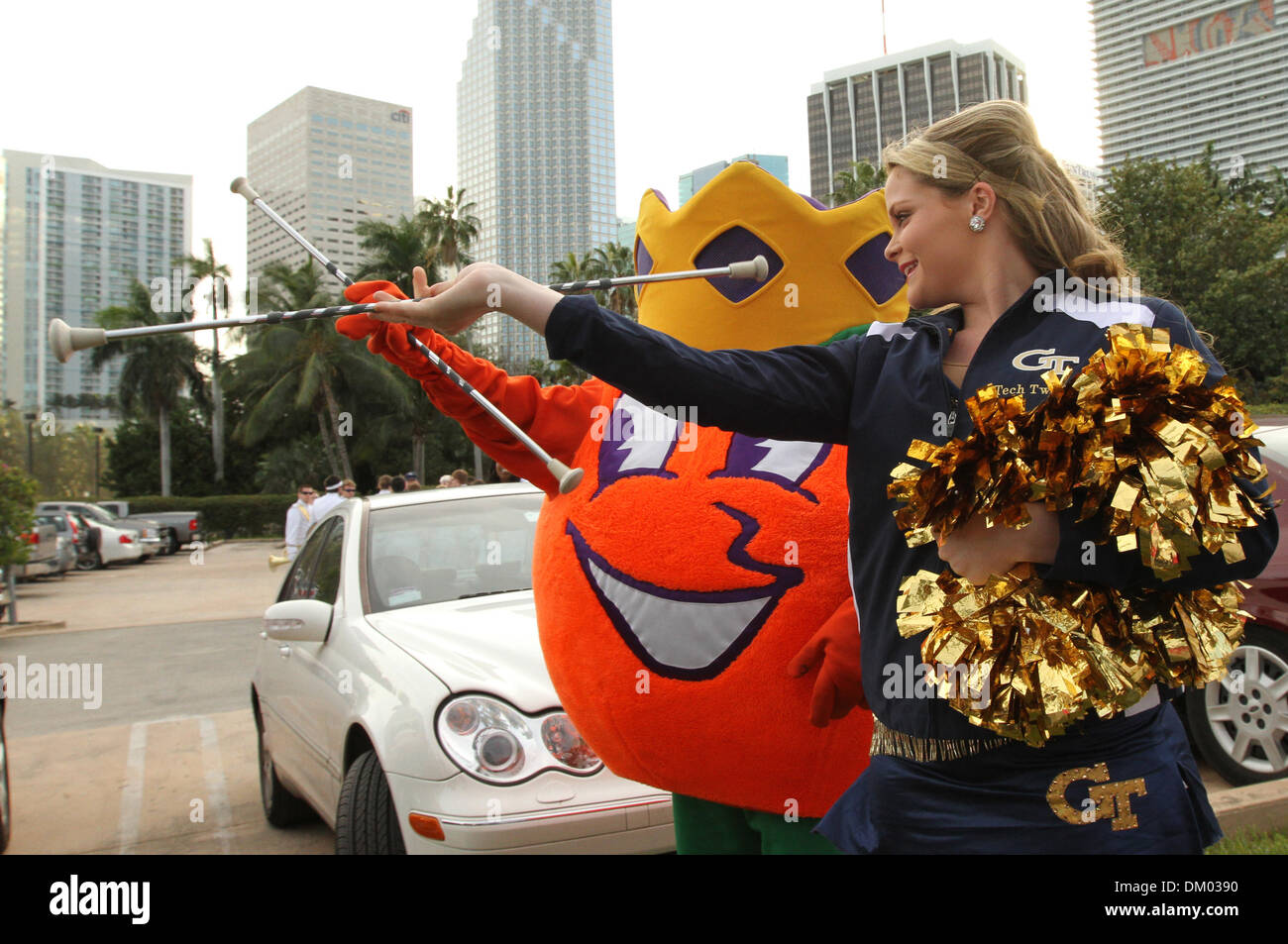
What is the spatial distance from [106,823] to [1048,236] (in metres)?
5.21

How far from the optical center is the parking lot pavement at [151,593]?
13797mm

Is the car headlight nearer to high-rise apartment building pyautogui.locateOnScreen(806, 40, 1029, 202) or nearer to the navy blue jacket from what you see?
the navy blue jacket

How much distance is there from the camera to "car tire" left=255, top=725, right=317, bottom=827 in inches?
188

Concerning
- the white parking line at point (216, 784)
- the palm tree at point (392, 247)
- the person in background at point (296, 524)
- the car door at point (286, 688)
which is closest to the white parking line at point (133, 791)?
the white parking line at point (216, 784)

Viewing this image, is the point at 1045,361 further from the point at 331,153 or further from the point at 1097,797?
the point at 331,153

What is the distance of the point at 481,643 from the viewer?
3432 mm

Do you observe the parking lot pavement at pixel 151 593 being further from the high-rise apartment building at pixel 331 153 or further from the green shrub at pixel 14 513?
the high-rise apartment building at pixel 331 153

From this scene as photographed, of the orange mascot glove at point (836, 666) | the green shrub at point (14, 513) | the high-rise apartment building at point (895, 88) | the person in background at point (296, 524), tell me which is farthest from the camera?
the green shrub at point (14, 513)

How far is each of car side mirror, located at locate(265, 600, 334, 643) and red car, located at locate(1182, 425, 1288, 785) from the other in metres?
3.70

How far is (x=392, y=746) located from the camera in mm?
3057

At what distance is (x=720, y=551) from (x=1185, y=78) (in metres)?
34.8

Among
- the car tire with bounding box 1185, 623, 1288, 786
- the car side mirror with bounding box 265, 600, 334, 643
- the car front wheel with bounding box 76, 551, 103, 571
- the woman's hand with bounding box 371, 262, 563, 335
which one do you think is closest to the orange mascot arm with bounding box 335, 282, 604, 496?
the woman's hand with bounding box 371, 262, 563, 335

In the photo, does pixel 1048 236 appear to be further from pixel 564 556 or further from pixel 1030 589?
pixel 564 556

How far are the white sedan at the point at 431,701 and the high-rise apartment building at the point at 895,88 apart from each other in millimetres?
1866
